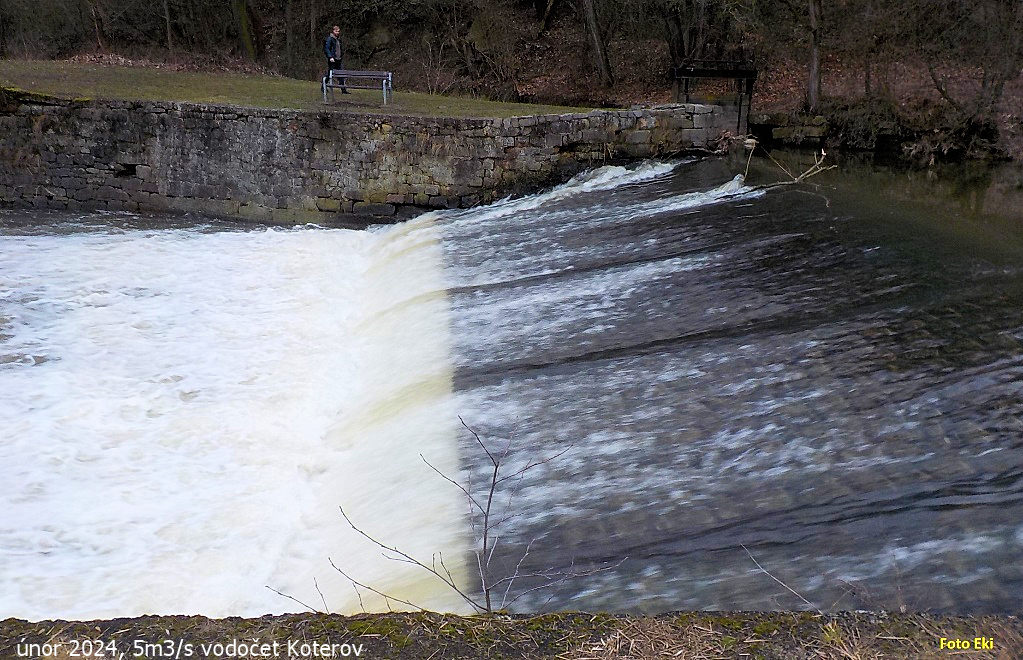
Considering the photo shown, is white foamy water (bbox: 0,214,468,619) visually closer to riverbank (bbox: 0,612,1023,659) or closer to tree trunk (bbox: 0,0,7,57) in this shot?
riverbank (bbox: 0,612,1023,659)

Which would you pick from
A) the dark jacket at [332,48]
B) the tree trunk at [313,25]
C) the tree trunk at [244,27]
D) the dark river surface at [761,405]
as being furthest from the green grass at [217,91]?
the tree trunk at [313,25]

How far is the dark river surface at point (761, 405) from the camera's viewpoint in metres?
3.91

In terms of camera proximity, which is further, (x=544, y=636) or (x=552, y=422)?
(x=552, y=422)

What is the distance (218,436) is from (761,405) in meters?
3.65

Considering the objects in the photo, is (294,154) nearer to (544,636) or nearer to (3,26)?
(544,636)

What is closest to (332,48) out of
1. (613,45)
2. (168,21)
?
(613,45)

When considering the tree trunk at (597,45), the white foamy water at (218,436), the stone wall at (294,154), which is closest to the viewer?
the white foamy water at (218,436)

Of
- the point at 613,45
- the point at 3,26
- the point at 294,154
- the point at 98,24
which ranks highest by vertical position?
the point at 98,24

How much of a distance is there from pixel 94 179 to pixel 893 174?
11933 mm

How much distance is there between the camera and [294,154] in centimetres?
1270

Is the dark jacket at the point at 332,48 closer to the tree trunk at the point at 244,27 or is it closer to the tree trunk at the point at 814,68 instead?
the tree trunk at the point at 814,68

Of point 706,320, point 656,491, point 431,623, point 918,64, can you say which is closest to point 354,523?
point 656,491

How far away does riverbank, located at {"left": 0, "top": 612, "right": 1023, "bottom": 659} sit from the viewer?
2.85 metres

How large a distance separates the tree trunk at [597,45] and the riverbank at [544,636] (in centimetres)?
1861
